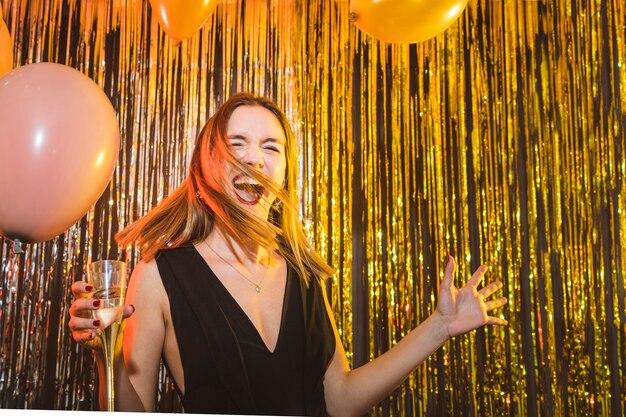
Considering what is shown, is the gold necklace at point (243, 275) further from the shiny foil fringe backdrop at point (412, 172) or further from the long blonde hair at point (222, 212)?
the shiny foil fringe backdrop at point (412, 172)

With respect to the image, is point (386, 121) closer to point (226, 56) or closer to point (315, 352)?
point (226, 56)

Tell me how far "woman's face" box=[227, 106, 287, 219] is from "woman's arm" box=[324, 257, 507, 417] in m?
0.54

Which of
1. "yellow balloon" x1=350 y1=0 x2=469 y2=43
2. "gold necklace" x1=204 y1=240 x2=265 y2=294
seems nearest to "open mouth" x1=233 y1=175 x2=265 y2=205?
"gold necklace" x1=204 y1=240 x2=265 y2=294

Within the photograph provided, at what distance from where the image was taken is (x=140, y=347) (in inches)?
58.5

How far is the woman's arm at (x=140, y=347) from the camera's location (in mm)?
1392

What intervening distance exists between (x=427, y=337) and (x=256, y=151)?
2.35 ft

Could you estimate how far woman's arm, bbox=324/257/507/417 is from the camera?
4.89ft

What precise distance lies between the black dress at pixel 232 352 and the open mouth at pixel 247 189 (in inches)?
8.5

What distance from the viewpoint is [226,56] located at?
218cm

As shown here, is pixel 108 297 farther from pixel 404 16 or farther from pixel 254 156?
pixel 404 16

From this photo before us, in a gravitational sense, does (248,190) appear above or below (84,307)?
above

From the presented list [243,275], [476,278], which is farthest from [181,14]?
[476,278]

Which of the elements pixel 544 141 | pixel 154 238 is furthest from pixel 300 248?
pixel 544 141

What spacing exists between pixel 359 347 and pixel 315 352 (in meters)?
0.48
